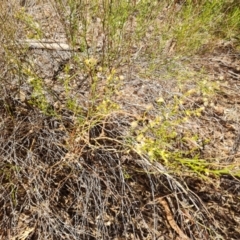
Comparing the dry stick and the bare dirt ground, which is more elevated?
the dry stick

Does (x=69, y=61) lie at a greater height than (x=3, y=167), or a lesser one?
greater

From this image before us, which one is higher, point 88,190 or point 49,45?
point 49,45

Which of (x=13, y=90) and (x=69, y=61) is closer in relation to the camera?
(x=13, y=90)

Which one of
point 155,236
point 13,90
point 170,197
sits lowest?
point 155,236

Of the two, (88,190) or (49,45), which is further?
(49,45)

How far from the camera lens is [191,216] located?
4.98ft

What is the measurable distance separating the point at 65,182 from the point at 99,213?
0.79ft

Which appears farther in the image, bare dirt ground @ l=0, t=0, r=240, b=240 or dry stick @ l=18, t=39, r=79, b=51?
dry stick @ l=18, t=39, r=79, b=51

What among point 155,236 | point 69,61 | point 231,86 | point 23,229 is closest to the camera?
point 23,229

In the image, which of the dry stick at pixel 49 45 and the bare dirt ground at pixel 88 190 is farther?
the dry stick at pixel 49 45

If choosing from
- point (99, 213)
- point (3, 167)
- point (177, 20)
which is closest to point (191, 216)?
point (99, 213)

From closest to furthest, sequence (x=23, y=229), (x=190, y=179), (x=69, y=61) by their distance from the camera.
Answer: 1. (x=23, y=229)
2. (x=190, y=179)
3. (x=69, y=61)

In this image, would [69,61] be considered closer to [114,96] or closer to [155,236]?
[114,96]

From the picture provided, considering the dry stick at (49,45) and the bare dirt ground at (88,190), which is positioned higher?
the dry stick at (49,45)
